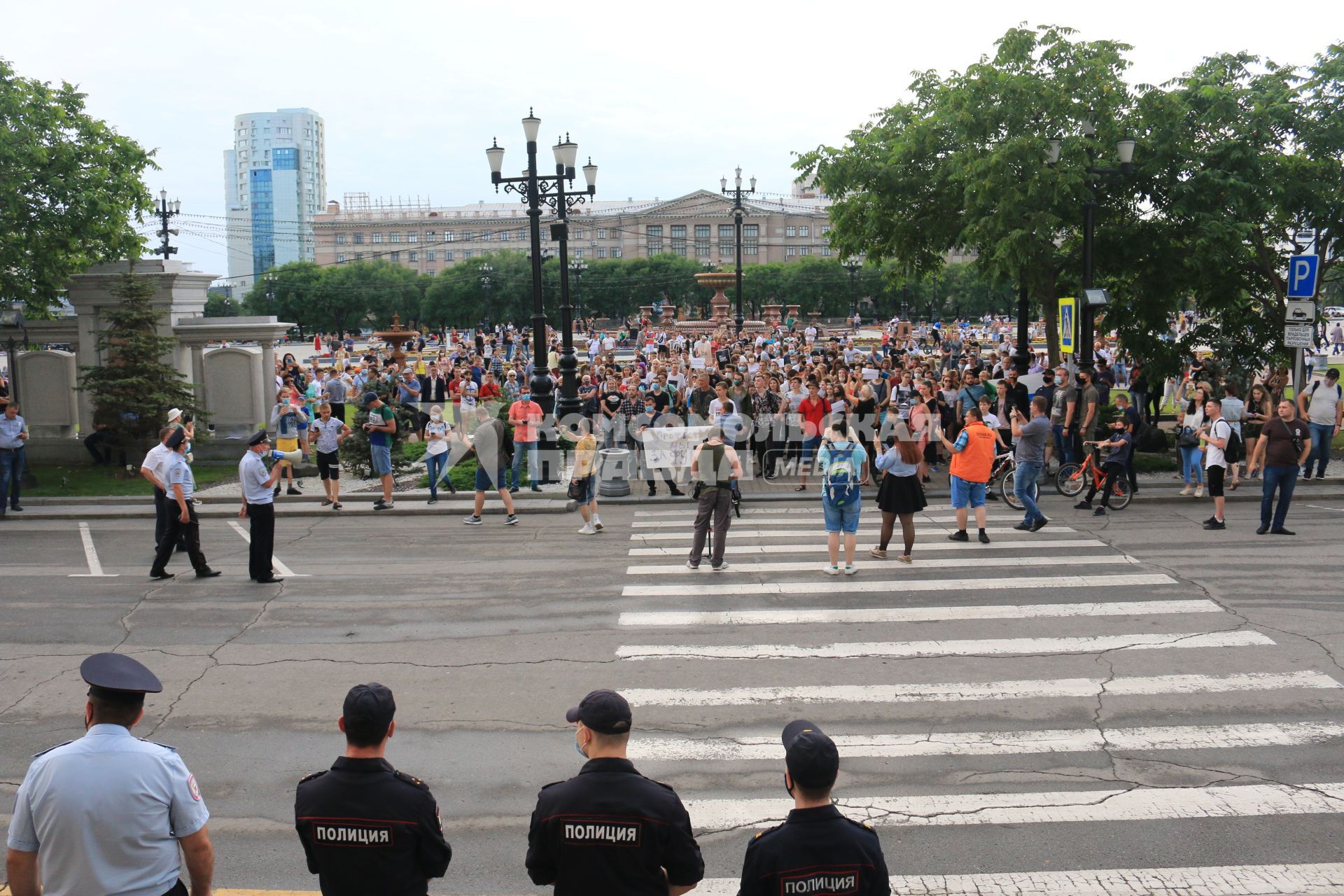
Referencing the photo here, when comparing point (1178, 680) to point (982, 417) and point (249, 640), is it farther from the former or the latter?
point (249, 640)

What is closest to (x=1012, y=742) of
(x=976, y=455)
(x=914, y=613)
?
(x=914, y=613)

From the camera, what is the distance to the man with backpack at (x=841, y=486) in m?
11.7

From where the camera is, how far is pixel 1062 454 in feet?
59.9

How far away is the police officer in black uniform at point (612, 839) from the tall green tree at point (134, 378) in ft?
62.3

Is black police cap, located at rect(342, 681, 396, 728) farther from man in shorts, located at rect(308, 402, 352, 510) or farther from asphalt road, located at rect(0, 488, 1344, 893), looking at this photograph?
man in shorts, located at rect(308, 402, 352, 510)

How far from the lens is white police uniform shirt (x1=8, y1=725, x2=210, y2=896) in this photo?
12.3 feet

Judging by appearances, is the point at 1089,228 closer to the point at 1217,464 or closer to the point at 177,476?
the point at 1217,464

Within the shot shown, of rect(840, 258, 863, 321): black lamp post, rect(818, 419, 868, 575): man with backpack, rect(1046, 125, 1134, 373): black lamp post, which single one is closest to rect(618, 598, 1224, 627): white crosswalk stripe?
rect(818, 419, 868, 575): man with backpack

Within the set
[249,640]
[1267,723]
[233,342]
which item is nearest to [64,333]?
[233,342]

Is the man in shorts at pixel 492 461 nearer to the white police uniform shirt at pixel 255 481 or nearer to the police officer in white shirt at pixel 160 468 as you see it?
the white police uniform shirt at pixel 255 481

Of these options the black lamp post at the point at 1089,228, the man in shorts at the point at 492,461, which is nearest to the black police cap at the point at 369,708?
the man in shorts at the point at 492,461

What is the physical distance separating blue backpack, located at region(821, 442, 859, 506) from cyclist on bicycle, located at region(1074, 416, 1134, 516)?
518cm

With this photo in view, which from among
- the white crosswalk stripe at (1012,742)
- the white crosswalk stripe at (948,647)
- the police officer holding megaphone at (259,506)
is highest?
the police officer holding megaphone at (259,506)

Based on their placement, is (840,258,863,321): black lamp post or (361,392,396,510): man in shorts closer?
(361,392,396,510): man in shorts
